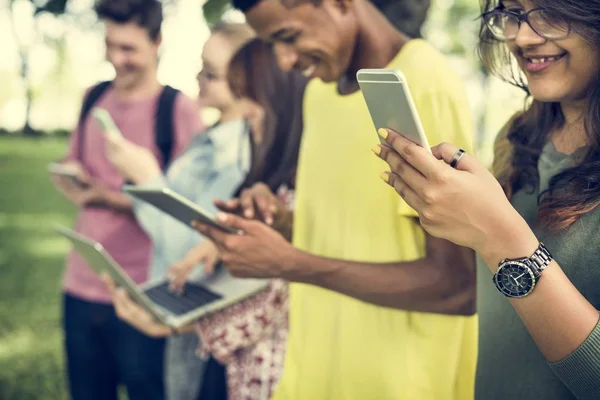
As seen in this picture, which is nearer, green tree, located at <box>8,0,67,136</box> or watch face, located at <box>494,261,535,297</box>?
watch face, located at <box>494,261,535,297</box>

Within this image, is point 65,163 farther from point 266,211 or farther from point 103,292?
point 266,211

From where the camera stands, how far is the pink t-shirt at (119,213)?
2.88 meters

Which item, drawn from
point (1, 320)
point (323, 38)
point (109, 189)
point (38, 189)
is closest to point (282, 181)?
point (323, 38)

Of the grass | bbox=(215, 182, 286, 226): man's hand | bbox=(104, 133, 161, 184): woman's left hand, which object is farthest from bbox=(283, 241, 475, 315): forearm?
the grass

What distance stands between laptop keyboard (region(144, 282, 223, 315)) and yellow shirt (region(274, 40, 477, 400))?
479 millimetres

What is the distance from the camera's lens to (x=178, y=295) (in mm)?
2379

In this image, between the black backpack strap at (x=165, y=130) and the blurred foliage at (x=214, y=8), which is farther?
the black backpack strap at (x=165, y=130)

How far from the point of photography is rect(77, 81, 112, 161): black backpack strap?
10.1ft

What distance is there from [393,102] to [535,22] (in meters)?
0.29

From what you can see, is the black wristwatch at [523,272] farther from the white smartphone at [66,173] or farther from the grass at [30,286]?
the grass at [30,286]

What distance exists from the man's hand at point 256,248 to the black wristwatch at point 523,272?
69cm

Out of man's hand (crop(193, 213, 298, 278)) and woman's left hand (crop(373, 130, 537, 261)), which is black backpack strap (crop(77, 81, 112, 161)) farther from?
woman's left hand (crop(373, 130, 537, 261))

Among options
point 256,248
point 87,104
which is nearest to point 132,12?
point 87,104

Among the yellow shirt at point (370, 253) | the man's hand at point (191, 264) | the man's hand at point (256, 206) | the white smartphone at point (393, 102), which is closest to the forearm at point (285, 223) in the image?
the man's hand at point (256, 206)
